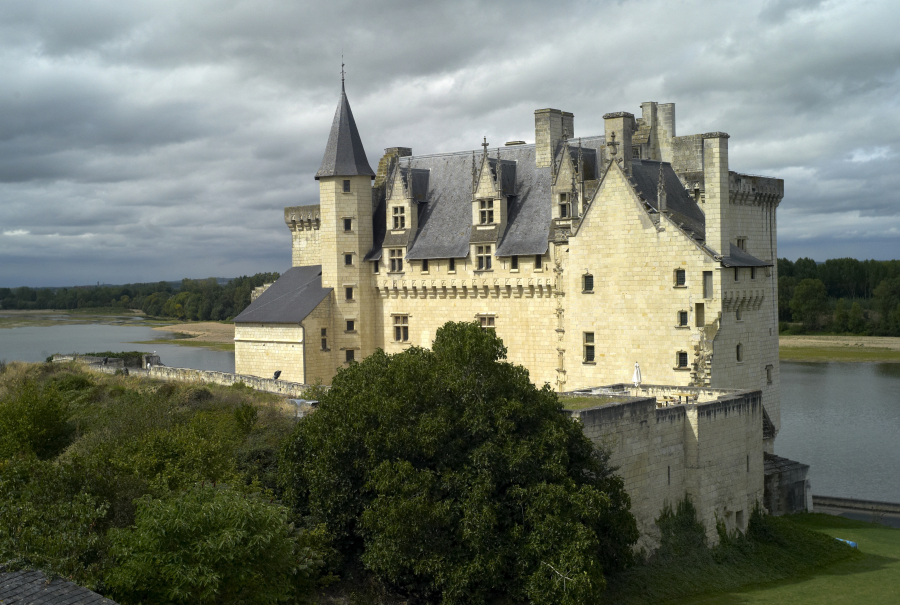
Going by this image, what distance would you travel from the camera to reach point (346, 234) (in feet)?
131

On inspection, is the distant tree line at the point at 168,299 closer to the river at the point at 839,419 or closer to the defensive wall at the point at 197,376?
the river at the point at 839,419

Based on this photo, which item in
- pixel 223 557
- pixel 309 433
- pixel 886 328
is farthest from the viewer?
pixel 886 328

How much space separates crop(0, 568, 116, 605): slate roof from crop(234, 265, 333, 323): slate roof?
24832 mm

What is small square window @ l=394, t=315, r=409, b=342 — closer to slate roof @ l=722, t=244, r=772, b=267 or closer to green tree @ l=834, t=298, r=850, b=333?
slate roof @ l=722, t=244, r=772, b=267

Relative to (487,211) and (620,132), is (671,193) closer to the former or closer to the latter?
(620,132)

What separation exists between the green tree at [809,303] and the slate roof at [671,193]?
64.5m

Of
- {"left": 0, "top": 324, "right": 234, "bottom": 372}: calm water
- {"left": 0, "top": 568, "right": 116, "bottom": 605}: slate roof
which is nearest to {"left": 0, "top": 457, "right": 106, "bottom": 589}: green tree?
{"left": 0, "top": 568, "right": 116, "bottom": 605}: slate roof

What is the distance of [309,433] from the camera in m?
21.8

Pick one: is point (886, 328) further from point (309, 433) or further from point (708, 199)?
point (309, 433)

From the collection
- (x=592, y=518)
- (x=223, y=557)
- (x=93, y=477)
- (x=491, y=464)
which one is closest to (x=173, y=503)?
(x=223, y=557)

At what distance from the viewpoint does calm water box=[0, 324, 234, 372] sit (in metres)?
71.2

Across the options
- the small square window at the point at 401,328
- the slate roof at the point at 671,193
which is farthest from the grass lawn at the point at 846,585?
the small square window at the point at 401,328

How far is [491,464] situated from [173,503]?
6.92 meters

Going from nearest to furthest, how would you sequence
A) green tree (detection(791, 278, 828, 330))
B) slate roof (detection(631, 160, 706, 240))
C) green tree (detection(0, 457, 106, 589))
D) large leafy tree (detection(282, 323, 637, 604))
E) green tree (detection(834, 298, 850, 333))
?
green tree (detection(0, 457, 106, 589)) → large leafy tree (detection(282, 323, 637, 604)) → slate roof (detection(631, 160, 706, 240)) → green tree (detection(834, 298, 850, 333)) → green tree (detection(791, 278, 828, 330))
